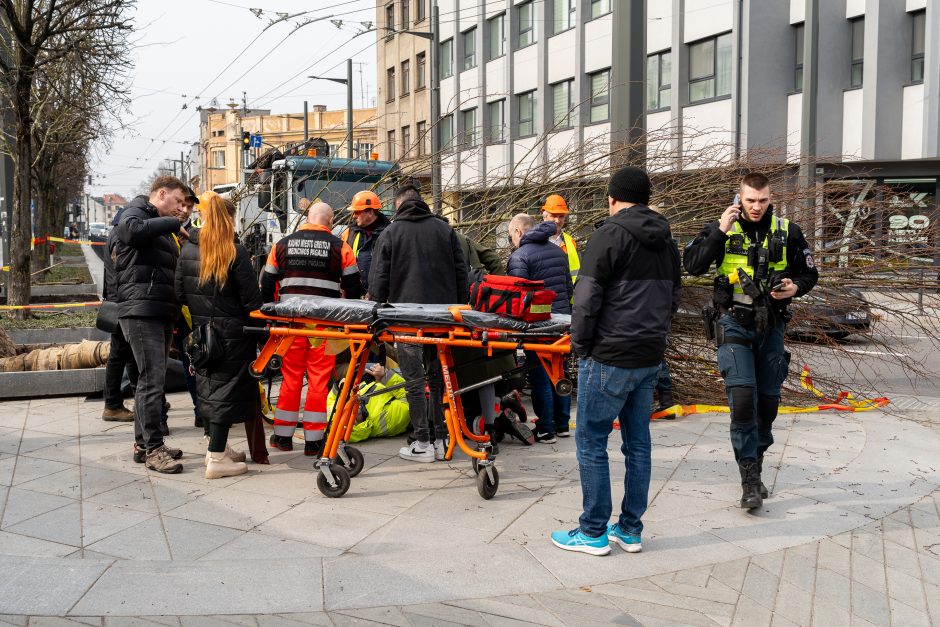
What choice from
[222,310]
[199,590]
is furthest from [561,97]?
[199,590]

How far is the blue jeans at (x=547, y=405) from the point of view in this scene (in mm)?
6895

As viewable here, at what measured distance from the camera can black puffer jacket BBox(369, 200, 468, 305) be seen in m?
6.35

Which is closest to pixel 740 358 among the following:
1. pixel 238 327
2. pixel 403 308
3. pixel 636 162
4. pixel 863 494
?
pixel 863 494

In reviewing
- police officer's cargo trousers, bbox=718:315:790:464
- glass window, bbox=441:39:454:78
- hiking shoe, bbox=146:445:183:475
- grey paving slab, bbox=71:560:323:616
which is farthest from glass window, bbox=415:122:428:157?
glass window, bbox=441:39:454:78

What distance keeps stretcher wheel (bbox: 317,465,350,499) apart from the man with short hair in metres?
1.92

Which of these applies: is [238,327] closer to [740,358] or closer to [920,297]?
[740,358]

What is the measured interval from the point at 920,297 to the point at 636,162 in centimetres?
297

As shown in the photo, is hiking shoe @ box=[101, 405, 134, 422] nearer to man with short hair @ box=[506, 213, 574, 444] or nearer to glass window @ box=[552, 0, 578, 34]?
man with short hair @ box=[506, 213, 574, 444]

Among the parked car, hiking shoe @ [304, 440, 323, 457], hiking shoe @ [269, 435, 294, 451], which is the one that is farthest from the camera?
the parked car

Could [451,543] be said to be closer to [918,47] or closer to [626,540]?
[626,540]

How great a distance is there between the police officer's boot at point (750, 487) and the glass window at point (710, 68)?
2187 cm

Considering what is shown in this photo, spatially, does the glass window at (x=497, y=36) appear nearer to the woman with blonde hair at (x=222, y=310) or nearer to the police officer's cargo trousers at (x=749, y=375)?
the woman with blonde hair at (x=222, y=310)

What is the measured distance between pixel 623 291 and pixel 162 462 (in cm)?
340

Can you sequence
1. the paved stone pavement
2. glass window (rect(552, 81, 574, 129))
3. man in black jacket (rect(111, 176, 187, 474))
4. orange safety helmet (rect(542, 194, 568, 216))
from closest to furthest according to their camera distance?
the paved stone pavement
man in black jacket (rect(111, 176, 187, 474))
orange safety helmet (rect(542, 194, 568, 216))
glass window (rect(552, 81, 574, 129))
